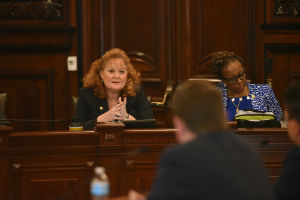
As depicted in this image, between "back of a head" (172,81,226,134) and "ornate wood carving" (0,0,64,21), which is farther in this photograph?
"ornate wood carving" (0,0,64,21)

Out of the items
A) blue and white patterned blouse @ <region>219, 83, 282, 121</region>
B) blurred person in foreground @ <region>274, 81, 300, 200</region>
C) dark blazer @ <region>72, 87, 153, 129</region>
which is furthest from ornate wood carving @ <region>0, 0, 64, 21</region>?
blurred person in foreground @ <region>274, 81, 300, 200</region>

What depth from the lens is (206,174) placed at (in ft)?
5.57

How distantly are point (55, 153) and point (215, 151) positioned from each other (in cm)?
159

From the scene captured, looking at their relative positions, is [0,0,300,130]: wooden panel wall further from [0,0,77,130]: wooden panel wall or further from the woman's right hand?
the woman's right hand

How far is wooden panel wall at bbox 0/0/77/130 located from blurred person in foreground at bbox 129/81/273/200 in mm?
3672

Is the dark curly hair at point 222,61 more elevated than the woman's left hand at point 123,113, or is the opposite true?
the dark curly hair at point 222,61

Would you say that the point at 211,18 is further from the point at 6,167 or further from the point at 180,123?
the point at 180,123

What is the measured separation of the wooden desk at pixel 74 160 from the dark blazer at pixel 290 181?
0.94 metres

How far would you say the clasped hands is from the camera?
3.83 metres

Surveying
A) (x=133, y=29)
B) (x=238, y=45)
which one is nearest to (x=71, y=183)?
(x=133, y=29)

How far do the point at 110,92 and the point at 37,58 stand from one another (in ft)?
5.11

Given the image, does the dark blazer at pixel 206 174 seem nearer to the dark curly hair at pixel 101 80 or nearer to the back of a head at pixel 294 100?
the back of a head at pixel 294 100

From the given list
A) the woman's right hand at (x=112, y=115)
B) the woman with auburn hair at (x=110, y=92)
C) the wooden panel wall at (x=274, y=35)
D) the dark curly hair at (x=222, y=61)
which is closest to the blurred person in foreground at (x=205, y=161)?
the woman's right hand at (x=112, y=115)

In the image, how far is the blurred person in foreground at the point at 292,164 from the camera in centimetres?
212
